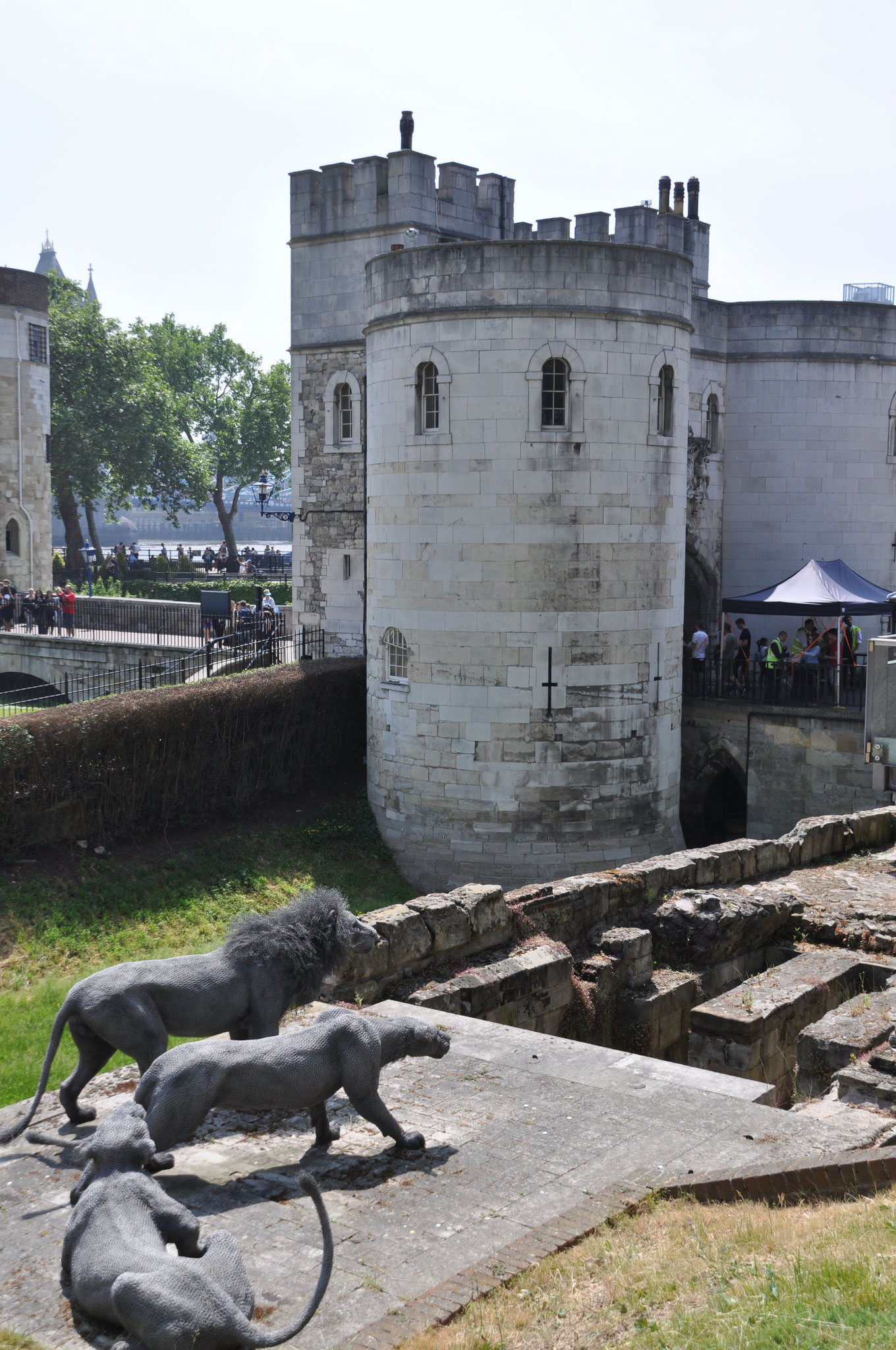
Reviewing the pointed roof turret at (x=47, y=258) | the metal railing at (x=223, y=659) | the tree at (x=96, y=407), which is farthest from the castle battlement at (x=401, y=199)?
the pointed roof turret at (x=47, y=258)

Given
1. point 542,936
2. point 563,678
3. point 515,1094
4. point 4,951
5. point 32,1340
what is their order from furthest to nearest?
1. point 563,678
2. point 4,951
3. point 542,936
4. point 515,1094
5. point 32,1340

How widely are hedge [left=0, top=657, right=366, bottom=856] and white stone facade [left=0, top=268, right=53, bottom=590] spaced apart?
2310 cm

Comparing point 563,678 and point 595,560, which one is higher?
point 595,560

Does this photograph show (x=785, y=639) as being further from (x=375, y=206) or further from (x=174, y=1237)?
(x=174, y=1237)

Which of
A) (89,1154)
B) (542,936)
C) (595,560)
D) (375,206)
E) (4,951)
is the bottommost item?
(4,951)

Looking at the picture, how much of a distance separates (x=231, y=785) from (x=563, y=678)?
6.39m

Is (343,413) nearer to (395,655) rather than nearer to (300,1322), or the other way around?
(395,655)

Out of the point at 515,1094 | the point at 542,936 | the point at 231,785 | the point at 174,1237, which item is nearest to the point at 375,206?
the point at 231,785

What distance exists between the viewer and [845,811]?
23531 millimetres

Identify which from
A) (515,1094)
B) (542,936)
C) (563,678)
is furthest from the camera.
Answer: (563,678)

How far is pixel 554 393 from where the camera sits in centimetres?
2041

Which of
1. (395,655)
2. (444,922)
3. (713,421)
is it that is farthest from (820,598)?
(444,922)

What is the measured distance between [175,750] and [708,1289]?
56.0 feet

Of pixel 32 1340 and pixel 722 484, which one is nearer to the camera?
pixel 32 1340
